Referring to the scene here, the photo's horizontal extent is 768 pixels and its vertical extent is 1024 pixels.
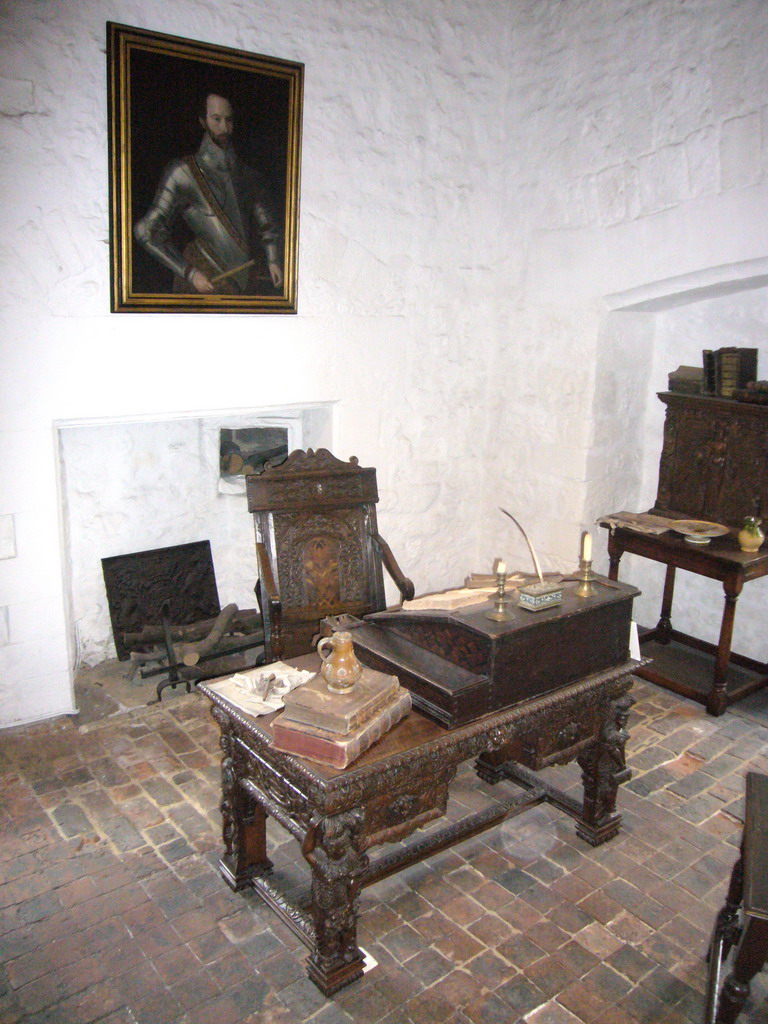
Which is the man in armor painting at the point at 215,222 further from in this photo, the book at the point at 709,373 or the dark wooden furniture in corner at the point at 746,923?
the dark wooden furniture in corner at the point at 746,923

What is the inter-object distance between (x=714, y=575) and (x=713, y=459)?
85 cm

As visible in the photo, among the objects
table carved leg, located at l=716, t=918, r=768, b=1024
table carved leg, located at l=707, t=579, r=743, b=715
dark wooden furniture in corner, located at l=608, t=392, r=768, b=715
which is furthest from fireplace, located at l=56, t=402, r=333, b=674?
table carved leg, located at l=716, t=918, r=768, b=1024

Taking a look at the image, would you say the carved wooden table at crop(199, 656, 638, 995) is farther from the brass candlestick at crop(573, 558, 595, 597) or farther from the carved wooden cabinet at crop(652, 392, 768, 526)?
the carved wooden cabinet at crop(652, 392, 768, 526)

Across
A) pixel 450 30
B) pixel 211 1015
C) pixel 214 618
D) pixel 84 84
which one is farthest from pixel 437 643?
pixel 450 30

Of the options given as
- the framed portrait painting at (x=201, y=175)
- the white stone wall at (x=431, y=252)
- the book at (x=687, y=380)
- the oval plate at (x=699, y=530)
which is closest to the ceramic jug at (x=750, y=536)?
the oval plate at (x=699, y=530)

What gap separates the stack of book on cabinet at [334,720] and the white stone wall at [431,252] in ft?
7.58

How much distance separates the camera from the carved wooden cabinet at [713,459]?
5.03 meters

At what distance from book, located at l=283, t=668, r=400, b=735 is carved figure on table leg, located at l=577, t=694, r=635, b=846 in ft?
3.87

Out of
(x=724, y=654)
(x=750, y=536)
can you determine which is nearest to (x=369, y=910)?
(x=724, y=654)

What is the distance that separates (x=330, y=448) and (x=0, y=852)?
3.03m

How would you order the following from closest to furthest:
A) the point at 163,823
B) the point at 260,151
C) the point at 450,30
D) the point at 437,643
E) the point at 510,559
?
the point at 437,643
the point at 163,823
the point at 260,151
the point at 450,30
the point at 510,559

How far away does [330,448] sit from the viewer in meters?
5.52

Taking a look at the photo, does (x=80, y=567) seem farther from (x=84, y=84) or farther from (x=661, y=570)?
(x=661, y=570)

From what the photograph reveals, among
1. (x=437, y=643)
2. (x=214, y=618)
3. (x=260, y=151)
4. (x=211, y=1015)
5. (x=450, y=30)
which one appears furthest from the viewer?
(x=214, y=618)
